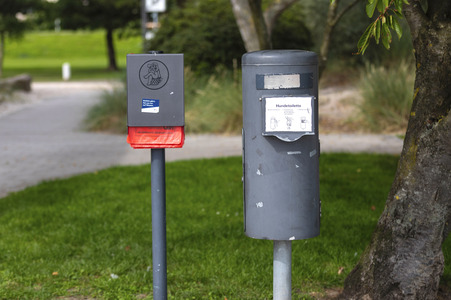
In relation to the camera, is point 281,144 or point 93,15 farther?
point 93,15

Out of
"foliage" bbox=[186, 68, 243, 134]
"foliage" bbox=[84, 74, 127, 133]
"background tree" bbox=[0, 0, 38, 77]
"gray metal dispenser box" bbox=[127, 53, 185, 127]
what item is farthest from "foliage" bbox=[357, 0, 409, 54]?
"background tree" bbox=[0, 0, 38, 77]

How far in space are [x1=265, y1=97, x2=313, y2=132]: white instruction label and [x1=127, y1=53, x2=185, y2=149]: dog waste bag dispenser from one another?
449 millimetres

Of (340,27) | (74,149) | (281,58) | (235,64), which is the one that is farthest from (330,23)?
(340,27)

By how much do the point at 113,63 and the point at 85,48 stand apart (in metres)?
37.9

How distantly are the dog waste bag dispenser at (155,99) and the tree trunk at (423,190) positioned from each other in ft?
4.70

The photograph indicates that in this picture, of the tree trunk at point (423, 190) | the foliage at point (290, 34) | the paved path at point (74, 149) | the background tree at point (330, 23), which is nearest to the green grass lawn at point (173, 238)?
→ the tree trunk at point (423, 190)

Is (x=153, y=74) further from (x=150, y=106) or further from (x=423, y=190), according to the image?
(x=423, y=190)

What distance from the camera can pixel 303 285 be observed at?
516 cm

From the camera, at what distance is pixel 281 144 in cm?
386

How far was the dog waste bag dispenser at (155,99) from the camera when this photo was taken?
3801mm

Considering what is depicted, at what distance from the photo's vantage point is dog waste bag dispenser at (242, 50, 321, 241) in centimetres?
380

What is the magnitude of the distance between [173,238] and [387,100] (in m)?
7.23

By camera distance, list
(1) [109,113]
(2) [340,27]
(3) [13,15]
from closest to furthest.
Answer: (1) [109,113], (2) [340,27], (3) [13,15]

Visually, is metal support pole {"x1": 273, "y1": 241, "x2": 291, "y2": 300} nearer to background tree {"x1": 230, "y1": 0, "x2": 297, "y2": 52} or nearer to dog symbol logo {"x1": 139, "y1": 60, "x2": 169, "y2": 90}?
dog symbol logo {"x1": 139, "y1": 60, "x2": 169, "y2": 90}
